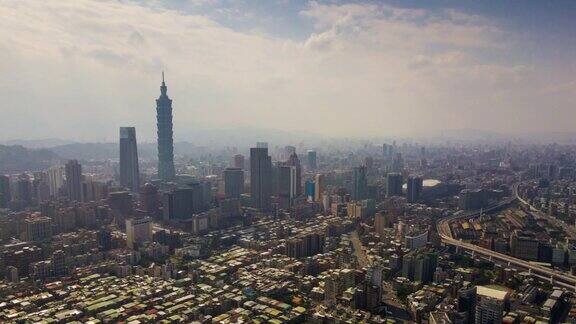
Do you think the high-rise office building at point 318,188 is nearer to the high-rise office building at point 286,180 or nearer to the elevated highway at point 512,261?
the high-rise office building at point 286,180

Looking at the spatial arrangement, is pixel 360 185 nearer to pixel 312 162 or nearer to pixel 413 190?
pixel 413 190

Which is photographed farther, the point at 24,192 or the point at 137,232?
the point at 24,192

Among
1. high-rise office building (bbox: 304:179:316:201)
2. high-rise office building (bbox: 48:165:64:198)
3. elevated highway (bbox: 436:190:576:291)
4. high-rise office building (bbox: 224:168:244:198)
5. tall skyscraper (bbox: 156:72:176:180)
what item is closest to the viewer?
elevated highway (bbox: 436:190:576:291)

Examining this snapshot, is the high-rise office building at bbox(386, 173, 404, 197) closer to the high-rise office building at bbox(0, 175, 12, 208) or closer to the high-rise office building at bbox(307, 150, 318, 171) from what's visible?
the high-rise office building at bbox(307, 150, 318, 171)

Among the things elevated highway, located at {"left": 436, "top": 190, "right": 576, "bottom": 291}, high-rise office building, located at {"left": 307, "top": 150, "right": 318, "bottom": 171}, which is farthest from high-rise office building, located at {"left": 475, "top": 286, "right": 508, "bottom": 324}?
high-rise office building, located at {"left": 307, "top": 150, "right": 318, "bottom": 171}

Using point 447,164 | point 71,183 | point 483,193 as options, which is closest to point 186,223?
point 71,183

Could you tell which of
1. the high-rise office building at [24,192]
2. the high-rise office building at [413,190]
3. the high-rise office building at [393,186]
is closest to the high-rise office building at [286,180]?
the high-rise office building at [393,186]

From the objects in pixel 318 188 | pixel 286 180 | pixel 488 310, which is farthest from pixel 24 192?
pixel 488 310
